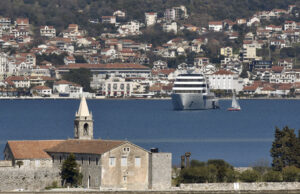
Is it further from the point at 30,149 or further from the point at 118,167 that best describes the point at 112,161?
the point at 30,149

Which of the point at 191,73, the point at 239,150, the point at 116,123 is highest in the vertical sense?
the point at 191,73

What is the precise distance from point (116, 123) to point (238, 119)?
19.5m

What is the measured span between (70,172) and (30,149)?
3385 millimetres

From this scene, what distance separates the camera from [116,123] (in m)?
107

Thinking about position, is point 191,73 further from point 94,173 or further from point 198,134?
point 94,173

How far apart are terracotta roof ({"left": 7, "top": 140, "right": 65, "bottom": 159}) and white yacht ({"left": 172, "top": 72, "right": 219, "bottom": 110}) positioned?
100233 mm

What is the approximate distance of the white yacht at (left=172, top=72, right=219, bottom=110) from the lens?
150750mm

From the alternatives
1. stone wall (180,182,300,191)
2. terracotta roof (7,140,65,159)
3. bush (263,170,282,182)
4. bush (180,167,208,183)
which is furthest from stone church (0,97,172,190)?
bush (263,170,282,182)

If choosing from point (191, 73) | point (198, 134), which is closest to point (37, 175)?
point (198, 134)

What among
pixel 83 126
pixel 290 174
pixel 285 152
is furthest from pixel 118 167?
pixel 285 152

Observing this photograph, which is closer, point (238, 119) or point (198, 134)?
point (198, 134)

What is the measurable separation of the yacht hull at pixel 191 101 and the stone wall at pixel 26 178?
103114mm

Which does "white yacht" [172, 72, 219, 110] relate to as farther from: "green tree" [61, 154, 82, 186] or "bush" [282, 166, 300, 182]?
"green tree" [61, 154, 82, 186]

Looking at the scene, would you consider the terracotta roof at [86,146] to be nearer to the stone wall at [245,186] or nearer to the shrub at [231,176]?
the stone wall at [245,186]
